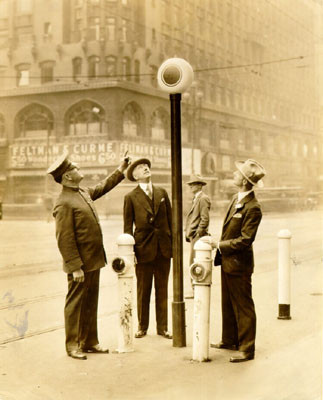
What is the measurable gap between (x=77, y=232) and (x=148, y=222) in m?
0.82

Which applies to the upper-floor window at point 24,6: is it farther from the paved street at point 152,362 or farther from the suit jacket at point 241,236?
the paved street at point 152,362

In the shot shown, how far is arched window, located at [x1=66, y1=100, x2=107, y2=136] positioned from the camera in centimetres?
1469

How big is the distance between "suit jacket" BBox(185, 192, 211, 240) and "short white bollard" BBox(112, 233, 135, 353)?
2.63 metres

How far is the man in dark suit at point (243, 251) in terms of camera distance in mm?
4613

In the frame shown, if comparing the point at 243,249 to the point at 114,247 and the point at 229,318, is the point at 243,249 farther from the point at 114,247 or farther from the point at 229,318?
the point at 114,247

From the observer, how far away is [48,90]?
13.4m

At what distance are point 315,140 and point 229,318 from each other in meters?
1.95

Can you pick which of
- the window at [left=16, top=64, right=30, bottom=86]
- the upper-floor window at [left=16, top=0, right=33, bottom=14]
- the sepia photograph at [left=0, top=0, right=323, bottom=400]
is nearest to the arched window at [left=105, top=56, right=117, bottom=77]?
the sepia photograph at [left=0, top=0, right=323, bottom=400]

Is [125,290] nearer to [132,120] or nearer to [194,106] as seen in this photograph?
[194,106]

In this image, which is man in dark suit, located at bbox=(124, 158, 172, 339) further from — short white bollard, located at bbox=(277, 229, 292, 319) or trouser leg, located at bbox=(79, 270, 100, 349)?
short white bollard, located at bbox=(277, 229, 292, 319)

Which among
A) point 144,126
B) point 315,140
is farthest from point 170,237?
point 144,126

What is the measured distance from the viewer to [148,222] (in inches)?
211

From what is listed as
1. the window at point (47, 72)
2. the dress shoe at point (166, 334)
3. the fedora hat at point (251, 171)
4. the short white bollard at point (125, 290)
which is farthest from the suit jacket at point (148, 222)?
the window at point (47, 72)

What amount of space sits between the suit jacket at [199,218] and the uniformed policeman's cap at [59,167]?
2903mm
